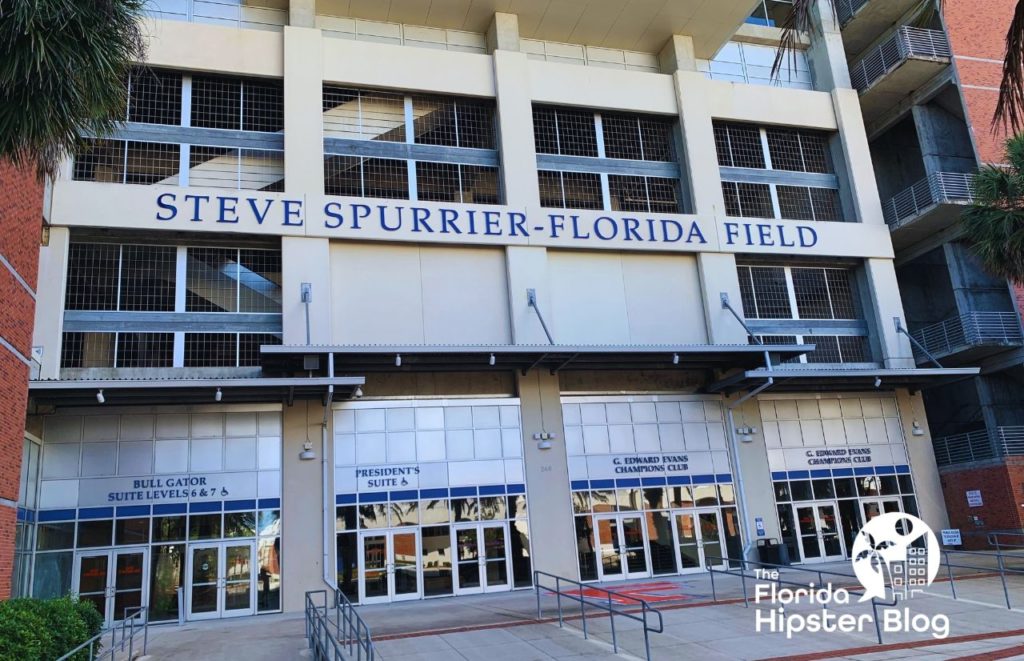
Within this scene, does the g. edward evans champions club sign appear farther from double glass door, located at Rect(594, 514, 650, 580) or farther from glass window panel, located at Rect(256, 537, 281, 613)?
glass window panel, located at Rect(256, 537, 281, 613)

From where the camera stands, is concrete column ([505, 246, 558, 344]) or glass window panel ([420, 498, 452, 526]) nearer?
glass window panel ([420, 498, 452, 526])

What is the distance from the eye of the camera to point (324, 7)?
26.8 m

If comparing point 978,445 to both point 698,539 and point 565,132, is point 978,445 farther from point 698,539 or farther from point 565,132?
point 565,132

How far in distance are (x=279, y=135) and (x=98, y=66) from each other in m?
14.8

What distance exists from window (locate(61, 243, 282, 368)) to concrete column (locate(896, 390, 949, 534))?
72.9 ft

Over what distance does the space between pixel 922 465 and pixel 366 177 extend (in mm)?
22006

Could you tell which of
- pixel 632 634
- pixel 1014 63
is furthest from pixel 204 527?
pixel 1014 63

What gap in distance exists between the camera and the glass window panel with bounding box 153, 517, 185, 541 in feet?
70.4

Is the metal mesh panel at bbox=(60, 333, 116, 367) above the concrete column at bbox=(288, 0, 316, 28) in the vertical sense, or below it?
below

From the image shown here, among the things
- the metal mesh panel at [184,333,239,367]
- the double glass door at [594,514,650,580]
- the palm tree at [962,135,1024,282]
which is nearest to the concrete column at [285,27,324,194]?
the metal mesh panel at [184,333,239,367]

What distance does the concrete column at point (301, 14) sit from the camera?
84.6 feet

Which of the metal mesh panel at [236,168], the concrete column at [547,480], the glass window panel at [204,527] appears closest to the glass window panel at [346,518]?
the glass window panel at [204,527]

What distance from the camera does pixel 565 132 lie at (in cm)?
2816

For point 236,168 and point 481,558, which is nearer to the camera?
point 481,558
